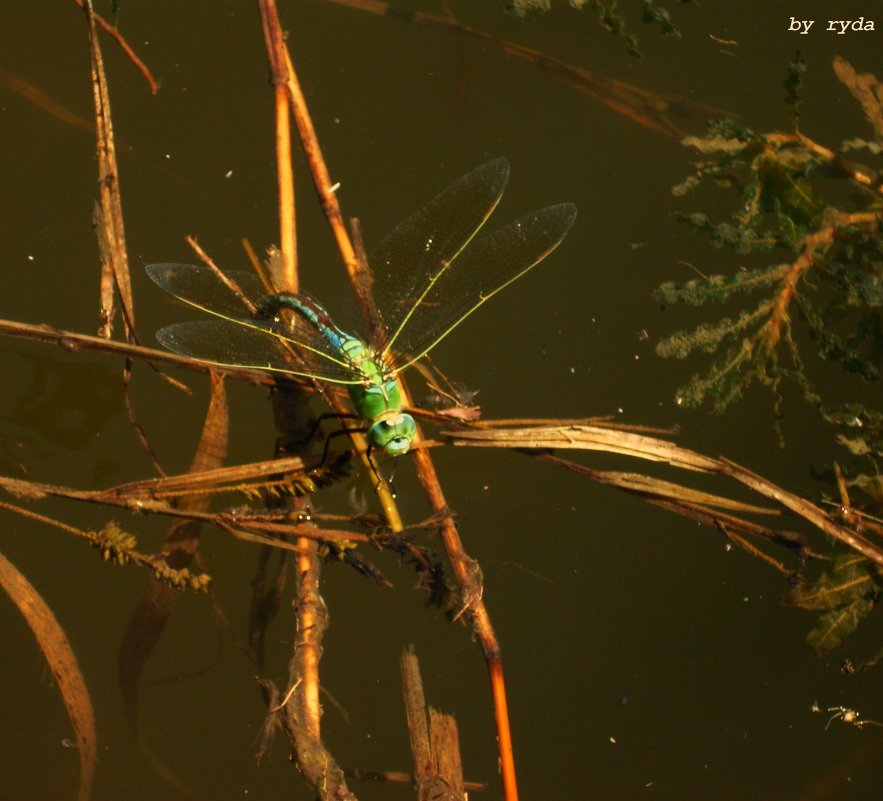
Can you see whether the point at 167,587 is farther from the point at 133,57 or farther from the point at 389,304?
the point at 133,57

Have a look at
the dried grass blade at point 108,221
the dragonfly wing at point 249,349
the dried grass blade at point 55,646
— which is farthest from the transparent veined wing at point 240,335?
the dried grass blade at point 55,646

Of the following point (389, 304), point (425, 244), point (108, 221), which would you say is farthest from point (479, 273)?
point (108, 221)

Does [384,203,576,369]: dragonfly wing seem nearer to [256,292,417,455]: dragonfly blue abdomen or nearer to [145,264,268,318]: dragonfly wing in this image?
[256,292,417,455]: dragonfly blue abdomen

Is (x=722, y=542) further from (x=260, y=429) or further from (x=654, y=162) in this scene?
(x=260, y=429)

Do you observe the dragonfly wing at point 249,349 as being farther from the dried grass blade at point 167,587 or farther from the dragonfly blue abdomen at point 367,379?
the dried grass blade at point 167,587

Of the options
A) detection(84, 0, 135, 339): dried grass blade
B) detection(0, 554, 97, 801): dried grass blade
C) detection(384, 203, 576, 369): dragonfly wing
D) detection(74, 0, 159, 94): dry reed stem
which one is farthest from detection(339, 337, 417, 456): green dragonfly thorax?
detection(74, 0, 159, 94): dry reed stem

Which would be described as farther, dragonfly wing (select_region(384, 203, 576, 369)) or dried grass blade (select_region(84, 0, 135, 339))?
dragonfly wing (select_region(384, 203, 576, 369))

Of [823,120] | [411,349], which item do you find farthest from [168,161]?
[823,120]
